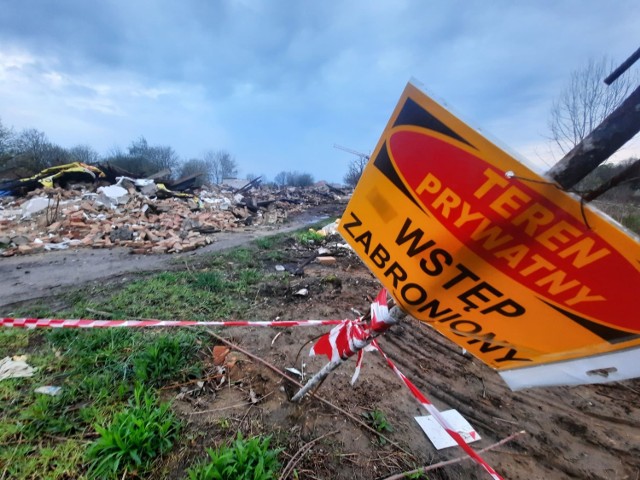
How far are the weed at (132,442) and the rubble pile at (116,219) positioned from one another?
6.31 meters

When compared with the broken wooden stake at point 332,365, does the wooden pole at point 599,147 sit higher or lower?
higher

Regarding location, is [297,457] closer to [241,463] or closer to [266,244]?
[241,463]

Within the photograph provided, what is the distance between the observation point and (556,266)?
88 centimetres

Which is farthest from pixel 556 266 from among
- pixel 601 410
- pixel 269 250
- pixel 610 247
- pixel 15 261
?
pixel 15 261

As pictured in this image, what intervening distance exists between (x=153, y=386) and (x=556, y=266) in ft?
8.94

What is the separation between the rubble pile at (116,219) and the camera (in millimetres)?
7883

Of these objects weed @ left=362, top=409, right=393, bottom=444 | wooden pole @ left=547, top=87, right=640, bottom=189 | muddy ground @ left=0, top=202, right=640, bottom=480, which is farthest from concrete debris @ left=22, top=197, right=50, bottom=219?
wooden pole @ left=547, top=87, right=640, bottom=189

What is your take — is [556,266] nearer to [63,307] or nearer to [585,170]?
[585,170]

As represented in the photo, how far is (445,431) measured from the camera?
7.83 ft

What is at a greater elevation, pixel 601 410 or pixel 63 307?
pixel 601 410

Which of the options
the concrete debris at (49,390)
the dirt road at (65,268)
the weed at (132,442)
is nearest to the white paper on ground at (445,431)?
the weed at (132,442)

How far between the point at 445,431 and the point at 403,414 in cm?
35

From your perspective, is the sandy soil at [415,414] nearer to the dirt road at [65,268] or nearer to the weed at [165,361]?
the weed at [165,361]

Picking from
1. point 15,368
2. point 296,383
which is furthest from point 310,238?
point 15,368
